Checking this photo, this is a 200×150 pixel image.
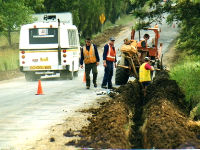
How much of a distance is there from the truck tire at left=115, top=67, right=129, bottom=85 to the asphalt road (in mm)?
818

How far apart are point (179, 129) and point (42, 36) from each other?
16.3 metres

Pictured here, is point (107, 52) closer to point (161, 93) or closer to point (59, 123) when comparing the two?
point (161, 93)

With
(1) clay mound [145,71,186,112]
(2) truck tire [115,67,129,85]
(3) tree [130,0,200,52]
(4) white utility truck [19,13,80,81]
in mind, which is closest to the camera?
(1) clay mound [145,71,186,112]

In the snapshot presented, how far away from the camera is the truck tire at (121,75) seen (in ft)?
63.4

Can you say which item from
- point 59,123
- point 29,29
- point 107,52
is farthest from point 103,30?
point 59,123

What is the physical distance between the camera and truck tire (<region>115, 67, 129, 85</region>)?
19.3 metres

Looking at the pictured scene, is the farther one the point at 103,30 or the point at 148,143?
the point at 103,30

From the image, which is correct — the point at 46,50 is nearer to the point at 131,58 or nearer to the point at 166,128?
the point at 131,58

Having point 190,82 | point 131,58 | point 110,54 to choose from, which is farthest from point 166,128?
point 110,54

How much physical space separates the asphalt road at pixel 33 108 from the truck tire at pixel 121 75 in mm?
818

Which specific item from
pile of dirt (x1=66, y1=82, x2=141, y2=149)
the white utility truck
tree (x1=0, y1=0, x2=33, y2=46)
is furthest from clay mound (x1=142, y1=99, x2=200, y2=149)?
tree (x1=0, y1=0, x2=33, y2=46)

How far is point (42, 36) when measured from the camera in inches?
989

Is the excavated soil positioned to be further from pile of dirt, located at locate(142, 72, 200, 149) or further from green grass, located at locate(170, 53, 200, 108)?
green grass, located at locate(170, 53, 200, 108)

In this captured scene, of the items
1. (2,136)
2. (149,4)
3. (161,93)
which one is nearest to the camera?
(2,136)
